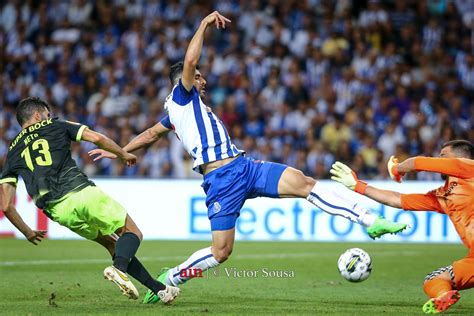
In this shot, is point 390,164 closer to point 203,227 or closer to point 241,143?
point 203,227

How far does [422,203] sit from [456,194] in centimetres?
42

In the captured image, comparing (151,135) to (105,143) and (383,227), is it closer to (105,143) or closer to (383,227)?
(105,143)

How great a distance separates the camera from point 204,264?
8.73 meters

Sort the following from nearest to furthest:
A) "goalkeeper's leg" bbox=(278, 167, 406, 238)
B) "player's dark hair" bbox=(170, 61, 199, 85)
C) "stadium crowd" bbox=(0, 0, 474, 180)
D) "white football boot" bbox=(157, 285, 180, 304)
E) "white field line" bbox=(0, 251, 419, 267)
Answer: "goalkeeper's leg" bbox=(278, 167, 406, 238) < "white football boot" bbox=(157, 285, 180, 304) < "player's dark hair" bbox=(170, 61, 199, 85) < "white field line" bbox=(0, 251, 419, 267) < "stadium crowd" bbox=(0, 0, 474, 180)

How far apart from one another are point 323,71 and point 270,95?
1.47m

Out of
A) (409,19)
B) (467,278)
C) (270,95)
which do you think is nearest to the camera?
(467,278)

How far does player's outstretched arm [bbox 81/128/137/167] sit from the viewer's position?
8398mm

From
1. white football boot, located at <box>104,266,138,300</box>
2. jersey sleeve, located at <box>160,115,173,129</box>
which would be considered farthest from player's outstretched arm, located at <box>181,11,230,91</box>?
white football boot, located at <box>104,266,138,300</box>

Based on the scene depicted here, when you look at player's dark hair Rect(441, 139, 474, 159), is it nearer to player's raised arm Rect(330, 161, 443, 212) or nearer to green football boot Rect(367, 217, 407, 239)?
player's raised arm Rect(330, 161, 443, 212)

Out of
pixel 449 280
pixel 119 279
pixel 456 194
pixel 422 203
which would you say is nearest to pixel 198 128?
pixel 119 279

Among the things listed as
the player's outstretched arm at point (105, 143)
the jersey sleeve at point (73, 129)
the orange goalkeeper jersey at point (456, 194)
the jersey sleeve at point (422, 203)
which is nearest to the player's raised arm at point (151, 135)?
the player's outstretched arm at point (105, 143)

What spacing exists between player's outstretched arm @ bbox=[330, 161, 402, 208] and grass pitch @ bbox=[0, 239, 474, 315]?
3.39 feet

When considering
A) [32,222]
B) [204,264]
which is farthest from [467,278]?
[32,222]

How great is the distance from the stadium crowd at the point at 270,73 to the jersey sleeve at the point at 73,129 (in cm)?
1080
